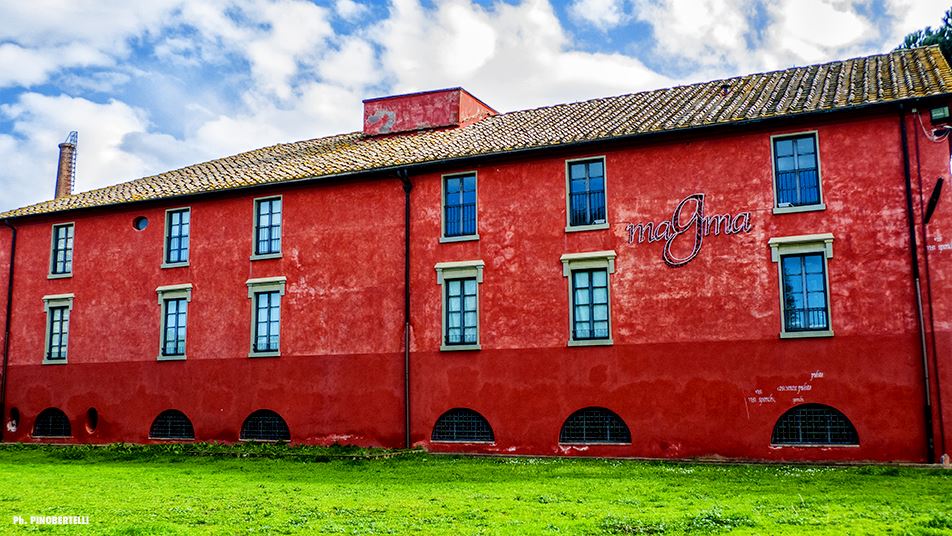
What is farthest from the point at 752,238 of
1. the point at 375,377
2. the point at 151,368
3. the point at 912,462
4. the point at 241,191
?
the point at 151,368

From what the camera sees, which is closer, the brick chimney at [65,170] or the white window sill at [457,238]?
the white window sill at [457,238]

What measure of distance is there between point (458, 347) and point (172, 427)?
8717mm

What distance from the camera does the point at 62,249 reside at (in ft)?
87.4

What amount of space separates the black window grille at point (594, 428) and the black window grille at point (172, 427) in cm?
1040

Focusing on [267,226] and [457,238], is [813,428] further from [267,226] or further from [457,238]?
[267,226]

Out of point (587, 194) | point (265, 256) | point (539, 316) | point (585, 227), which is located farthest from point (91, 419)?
point (587, 194)

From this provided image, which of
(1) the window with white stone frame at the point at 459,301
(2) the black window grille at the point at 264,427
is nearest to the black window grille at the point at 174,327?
(2) the black window grille at the point at 264,427

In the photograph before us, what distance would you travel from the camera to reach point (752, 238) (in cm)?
1855

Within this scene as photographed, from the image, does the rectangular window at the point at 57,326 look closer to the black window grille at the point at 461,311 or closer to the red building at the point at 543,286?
the red building at the point at 543,286

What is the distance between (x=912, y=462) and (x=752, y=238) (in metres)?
5.29

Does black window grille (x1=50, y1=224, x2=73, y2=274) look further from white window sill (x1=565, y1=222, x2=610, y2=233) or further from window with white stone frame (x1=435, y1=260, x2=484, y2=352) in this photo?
white window sill (x1=565, y1=222, x2=610, y2=233)

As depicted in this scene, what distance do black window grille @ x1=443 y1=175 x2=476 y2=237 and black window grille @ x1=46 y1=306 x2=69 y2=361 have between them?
40.8ft

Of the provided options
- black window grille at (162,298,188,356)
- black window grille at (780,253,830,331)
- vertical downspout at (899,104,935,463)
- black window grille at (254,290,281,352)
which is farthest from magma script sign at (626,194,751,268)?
black window grille at (162,298,188,356)

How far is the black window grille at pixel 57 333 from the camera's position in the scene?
→ 84.8 ft
